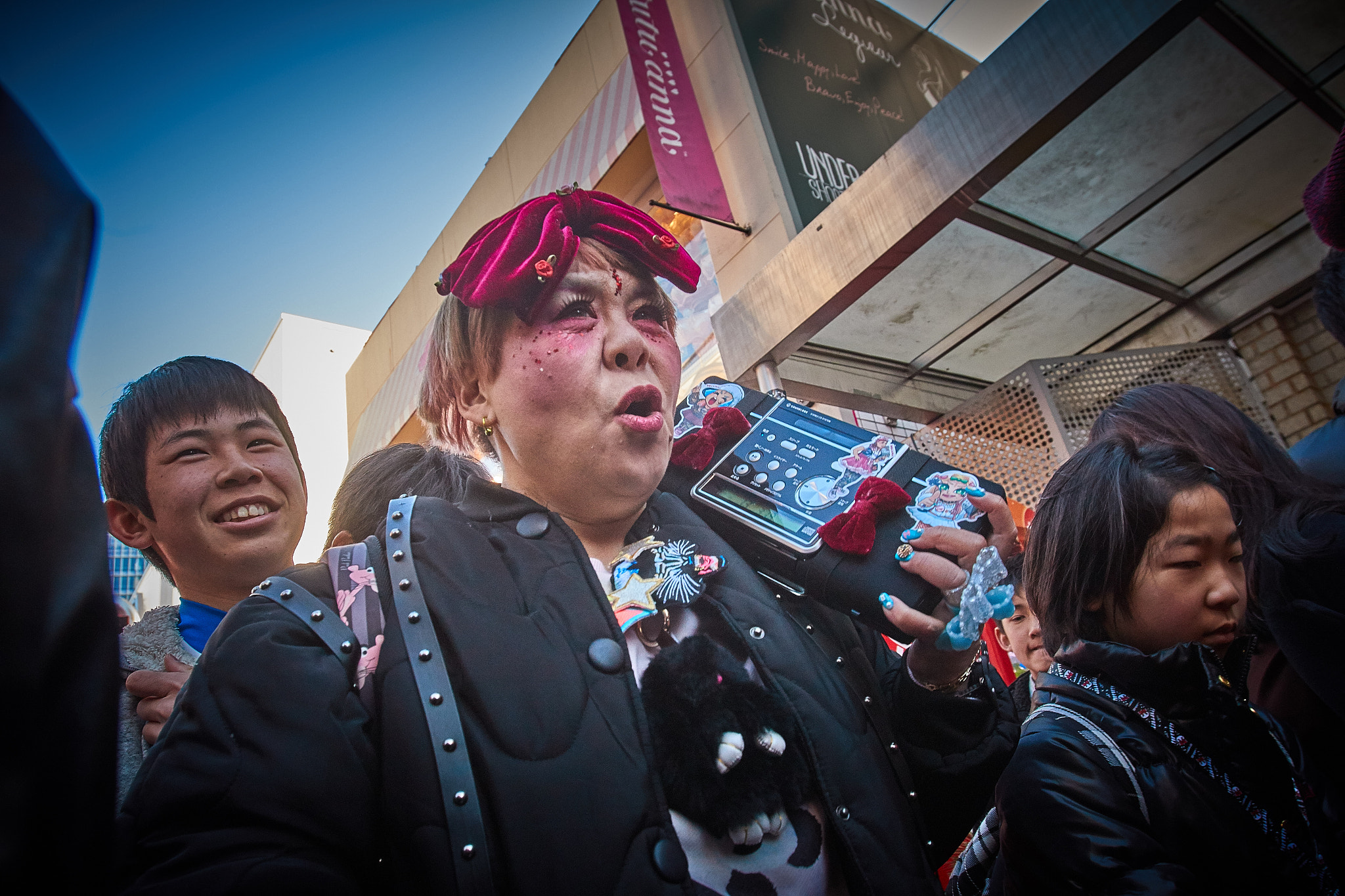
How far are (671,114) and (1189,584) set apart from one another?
19.1ft

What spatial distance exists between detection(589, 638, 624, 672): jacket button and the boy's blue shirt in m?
0.61

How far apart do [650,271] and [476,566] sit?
647 mm

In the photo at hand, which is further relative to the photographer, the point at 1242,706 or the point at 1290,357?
the point at 1290,357

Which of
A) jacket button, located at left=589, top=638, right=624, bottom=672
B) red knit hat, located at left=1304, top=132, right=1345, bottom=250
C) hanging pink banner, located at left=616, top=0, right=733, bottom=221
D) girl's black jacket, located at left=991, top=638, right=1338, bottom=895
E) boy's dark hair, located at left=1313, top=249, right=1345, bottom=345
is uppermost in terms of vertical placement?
hanging pink banner, located at left=616, top=0, right=733, bottom=221

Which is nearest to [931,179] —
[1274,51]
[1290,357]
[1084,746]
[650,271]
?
[1274,51]

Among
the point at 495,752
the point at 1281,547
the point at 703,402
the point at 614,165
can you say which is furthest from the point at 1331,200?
the point at 614,165

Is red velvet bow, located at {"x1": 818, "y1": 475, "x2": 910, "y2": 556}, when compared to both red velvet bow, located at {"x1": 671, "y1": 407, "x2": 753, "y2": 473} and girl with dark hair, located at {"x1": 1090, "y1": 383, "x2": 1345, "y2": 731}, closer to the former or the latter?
red velvet bow, located at {"x1": 671, "y1": 407, "x2": 753, "y2": 473}

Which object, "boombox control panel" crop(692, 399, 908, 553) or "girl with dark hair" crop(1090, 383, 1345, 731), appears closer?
"boombox control panel" crop(692, 399, 908, 553)

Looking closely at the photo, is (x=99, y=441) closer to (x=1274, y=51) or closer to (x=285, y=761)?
(x=285, y=761)

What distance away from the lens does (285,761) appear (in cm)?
80

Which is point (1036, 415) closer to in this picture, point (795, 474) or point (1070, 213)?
point (1070, 213)

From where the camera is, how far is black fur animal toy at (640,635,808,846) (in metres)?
0.97

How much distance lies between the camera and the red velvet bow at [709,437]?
1415mm

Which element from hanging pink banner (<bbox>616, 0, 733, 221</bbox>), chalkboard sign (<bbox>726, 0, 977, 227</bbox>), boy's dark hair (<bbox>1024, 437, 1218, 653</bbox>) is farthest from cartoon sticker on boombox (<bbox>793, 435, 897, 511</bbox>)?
chalkboard sign (<bbox>726, 0, 977, 227</bbox>)
